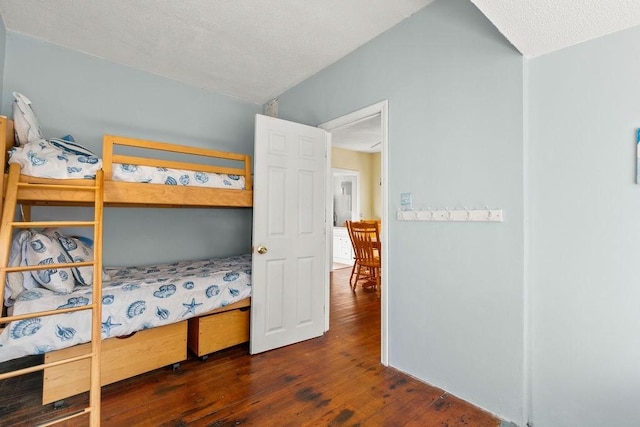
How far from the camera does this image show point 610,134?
55.3 inches

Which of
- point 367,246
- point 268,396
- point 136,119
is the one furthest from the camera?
point 367,246

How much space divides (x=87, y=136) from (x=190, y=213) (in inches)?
47.1

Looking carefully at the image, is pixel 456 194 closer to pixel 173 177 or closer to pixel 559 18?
pixel 559 18

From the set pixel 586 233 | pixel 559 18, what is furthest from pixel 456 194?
pixel 559 18

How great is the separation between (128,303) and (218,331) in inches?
29.2

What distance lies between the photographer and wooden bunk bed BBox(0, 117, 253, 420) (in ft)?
5.69

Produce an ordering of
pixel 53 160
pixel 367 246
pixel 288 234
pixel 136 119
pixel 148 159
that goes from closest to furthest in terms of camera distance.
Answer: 1. pixel 53 160
2. pixel 148 159
3. pixel 288 234
4. pixel 136 119
5. pixel 367 246

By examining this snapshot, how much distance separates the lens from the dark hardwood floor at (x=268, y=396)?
1.66m

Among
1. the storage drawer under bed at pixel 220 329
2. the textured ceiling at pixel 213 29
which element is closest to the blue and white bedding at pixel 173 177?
the storage drawer under bed at pixel 220 329

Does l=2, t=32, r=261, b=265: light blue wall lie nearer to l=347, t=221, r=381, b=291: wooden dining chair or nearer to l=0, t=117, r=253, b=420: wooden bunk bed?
l=0, t=117, r=253, b=420: wooden bunk bed

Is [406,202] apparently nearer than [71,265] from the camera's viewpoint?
No

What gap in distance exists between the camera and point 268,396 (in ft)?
6.16

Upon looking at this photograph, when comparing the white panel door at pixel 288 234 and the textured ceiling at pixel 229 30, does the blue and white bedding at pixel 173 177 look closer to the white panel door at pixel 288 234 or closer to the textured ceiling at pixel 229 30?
the white panel door at pixel 288 234

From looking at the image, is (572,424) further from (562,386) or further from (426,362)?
(426,362)
